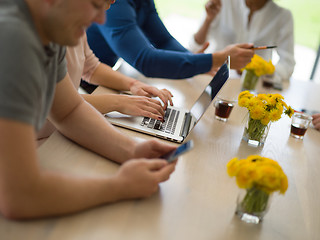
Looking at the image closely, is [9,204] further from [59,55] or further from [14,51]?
[59,55]

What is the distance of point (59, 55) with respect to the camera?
975mm

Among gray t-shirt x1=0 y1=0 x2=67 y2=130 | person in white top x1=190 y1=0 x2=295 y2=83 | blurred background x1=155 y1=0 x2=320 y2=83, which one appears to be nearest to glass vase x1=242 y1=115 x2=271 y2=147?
gray t-shirt x1=0 y1=0 x2=67 y2=130

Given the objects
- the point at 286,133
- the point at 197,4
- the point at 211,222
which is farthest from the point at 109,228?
the point at 197,4

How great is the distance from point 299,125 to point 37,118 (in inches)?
45.5

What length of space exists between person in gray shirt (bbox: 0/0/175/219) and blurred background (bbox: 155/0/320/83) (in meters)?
5.82

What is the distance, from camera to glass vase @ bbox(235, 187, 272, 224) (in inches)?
35.6

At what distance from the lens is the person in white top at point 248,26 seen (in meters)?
2.67

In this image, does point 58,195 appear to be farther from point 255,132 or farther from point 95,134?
point 255,132

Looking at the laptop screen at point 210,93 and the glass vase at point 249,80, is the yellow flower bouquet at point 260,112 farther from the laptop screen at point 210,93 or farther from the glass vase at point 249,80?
the glass vase at point 249,80

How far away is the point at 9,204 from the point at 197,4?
852cm

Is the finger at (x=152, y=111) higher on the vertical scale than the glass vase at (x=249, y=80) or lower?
higher

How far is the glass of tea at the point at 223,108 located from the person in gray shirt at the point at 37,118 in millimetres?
688

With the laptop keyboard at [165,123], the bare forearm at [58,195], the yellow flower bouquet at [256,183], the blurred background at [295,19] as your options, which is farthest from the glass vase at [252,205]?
the blurred background at [295,19]

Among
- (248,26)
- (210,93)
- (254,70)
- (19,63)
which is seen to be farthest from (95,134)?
(248,26)
